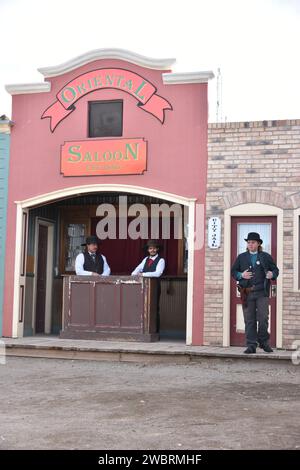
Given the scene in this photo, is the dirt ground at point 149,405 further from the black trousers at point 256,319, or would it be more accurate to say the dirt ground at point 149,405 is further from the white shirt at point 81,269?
the white shirt at point 81,269

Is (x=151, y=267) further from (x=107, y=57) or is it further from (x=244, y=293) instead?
(x=107, y=57)

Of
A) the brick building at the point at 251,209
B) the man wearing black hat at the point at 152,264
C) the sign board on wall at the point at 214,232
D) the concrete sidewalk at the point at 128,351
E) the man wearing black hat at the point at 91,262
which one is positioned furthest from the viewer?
the man wearing black hat at the point at 91,262

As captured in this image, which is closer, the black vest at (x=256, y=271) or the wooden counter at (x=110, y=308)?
the black vest at (x=256, y=271)

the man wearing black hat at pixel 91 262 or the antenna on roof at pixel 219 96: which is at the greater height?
the antenna on roof at pixel 219 96

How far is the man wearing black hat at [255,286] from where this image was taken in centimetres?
1077

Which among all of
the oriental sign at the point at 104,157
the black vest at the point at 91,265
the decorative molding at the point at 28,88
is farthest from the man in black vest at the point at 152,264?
the decorative molding at the point at 28,88

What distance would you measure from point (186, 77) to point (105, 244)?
13.5ft

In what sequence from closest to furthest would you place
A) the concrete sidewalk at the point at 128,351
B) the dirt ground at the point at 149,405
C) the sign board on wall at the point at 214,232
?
the dirt ground at the point at 149,405 → the concrete sidewalk at the point at 128,351 → the sign board on wall at the point at 214,232

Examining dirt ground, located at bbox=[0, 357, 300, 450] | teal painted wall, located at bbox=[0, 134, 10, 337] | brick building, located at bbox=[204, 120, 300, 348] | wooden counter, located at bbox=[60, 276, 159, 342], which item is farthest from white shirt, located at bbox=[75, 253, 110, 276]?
dirt ground, located at bbox=[0, 357, 300, 450]

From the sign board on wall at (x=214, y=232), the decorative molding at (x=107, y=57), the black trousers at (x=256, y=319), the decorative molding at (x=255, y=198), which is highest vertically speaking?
the decorative molding at (x=107, y=57)

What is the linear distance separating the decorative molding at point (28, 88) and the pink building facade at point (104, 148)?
0.7 inches

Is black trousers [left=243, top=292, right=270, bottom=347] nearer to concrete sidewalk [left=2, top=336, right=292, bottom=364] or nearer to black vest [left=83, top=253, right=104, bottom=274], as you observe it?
concrete sidewalk [left=2, top=336, right=292, bottom=364]

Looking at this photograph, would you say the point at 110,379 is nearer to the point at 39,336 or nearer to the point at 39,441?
the point at 39,441

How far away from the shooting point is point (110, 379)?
9.14 meters
